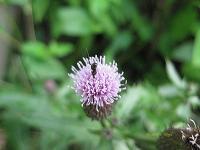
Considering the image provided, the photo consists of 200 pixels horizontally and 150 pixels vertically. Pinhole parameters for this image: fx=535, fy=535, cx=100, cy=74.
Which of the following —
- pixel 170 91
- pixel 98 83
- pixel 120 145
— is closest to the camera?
pixel 98 83

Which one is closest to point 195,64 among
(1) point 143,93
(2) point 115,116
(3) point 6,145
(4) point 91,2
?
(1) point 143,93

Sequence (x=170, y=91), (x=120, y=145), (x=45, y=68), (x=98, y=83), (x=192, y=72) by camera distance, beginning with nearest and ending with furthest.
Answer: (x=98, y=83)
(x=120, y=145)
(x=170, y=91)
(x=192, y=72)
(x=45, y=68)

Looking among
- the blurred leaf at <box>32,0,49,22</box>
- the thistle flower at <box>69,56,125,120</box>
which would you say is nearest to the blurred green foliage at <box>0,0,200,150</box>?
the blurred leaf at <box>32,0,49,22</box>

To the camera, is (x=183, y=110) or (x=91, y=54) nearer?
(x=183, y=110)

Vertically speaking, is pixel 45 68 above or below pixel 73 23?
below

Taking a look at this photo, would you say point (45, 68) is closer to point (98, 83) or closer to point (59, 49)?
point (59, 49)

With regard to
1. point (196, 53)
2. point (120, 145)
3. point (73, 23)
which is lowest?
point (120, 145)

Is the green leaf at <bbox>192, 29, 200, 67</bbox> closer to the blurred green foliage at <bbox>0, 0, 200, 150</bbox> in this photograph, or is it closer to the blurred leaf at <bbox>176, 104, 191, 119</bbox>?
the blurred green foliage at <bbox>0, 0, 200, 150</bbox>

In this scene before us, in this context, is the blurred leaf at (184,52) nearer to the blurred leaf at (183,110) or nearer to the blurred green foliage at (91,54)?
the blurred green foliage at (91,54)

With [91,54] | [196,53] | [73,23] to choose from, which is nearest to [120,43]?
[91,54]
